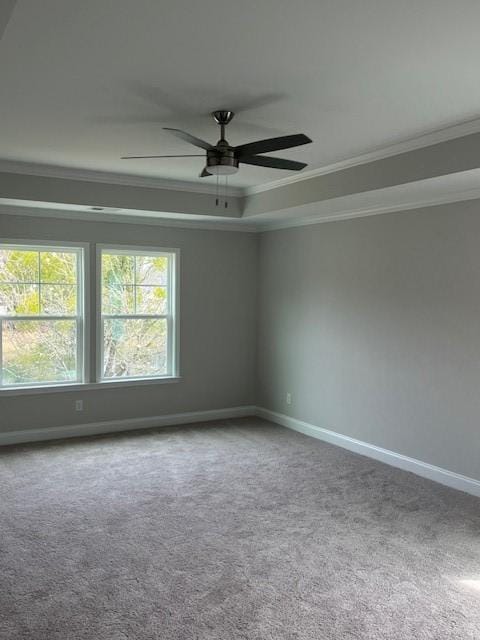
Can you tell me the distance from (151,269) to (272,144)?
3.48 m

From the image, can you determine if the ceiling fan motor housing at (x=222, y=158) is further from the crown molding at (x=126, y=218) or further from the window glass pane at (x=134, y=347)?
the window glass pane at (x=134, y=347)

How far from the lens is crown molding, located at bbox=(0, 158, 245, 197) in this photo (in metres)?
5.09

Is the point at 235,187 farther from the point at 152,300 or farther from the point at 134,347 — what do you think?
the point at 134,347

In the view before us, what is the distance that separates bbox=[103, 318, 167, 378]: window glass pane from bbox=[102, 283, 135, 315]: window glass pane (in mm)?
111

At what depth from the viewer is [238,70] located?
2.88 meters

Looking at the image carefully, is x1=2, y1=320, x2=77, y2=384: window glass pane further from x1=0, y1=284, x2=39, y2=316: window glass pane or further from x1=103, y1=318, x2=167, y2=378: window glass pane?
x1=103, y1=318, x2=167, y2=378: window glass pane

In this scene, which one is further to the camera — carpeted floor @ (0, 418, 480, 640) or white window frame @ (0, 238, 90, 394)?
white window frame @ (0, 238, 90, 394)

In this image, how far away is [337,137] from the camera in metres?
4.09

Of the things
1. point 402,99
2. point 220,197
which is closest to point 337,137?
point 402,99

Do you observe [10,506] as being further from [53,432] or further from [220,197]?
[220,197]

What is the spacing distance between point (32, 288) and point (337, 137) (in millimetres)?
3408

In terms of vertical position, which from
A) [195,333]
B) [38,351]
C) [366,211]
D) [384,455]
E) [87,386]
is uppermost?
[366,211]

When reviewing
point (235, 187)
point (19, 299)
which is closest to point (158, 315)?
point (19, 299)

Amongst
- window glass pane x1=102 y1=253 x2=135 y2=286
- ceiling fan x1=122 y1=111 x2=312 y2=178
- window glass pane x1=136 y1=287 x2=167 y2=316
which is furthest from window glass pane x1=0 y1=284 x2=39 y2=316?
ceiling fan x1=122 y1=111 x2=312 y2=178
